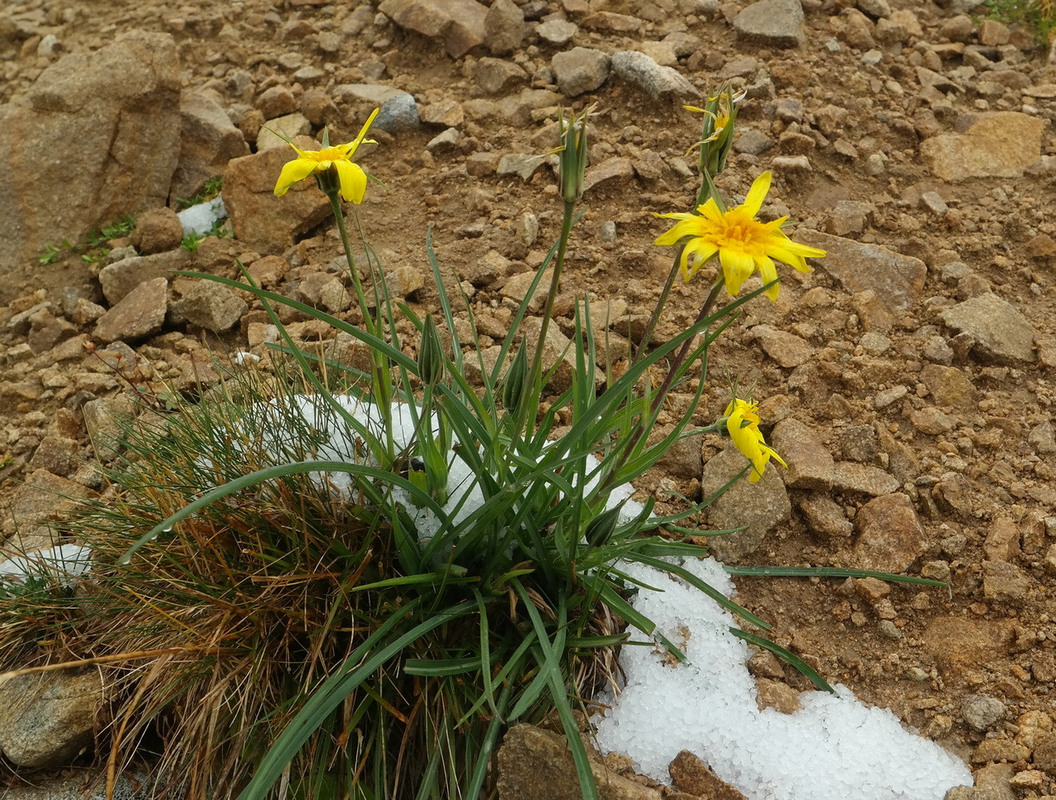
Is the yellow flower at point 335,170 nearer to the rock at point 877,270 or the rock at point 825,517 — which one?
the rock at point 825,517

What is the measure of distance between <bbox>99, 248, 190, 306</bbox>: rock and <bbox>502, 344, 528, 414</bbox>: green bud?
1.91m

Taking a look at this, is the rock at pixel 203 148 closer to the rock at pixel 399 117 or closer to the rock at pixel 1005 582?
the rock at pixel 399 117

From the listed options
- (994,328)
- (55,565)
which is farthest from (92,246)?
(994,328)

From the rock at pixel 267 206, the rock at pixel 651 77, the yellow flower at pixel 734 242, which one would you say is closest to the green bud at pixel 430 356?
the yellow flower at pixel 734 242

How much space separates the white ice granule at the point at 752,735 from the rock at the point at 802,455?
50cm

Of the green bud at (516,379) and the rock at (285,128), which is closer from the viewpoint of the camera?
the green bud at (516,379)

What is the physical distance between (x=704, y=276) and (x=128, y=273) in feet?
6.98

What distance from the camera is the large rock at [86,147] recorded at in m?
3.27

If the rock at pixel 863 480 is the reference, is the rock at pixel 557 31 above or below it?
above

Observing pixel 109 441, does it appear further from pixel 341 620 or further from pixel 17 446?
pixel 341 620

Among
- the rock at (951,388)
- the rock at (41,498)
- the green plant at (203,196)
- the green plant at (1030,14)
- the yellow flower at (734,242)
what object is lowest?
the rock at (951,388)

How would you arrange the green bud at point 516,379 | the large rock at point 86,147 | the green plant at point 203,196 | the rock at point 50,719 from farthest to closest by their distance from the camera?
the green plant at point 203,196 → the large rock at point 86,147 → the rock at point 50,719 → the green bud at point 516,379

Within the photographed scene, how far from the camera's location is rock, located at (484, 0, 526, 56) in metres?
3.70

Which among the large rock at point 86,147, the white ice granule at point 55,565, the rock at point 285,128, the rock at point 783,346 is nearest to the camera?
the white ice granule at point 55,565
